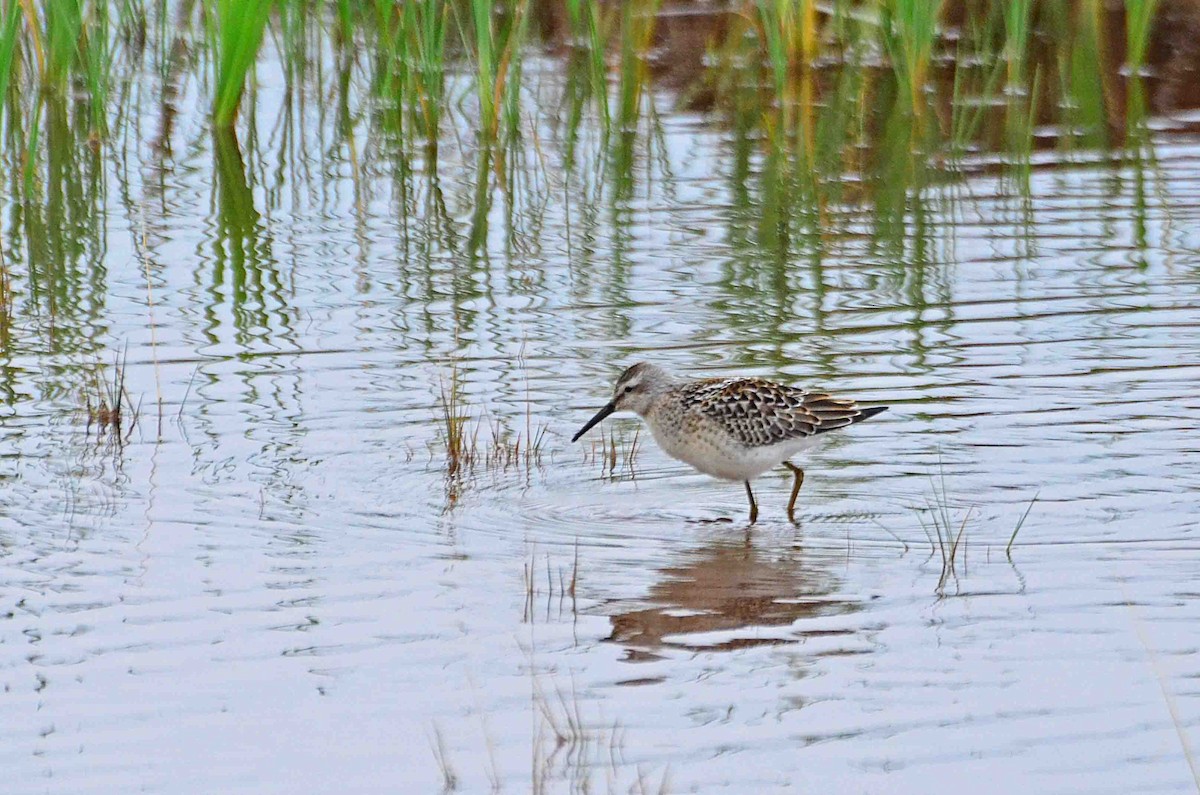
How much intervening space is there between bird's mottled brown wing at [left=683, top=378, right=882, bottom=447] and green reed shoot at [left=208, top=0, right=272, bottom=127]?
6355mm

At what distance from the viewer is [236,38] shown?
13.9 m

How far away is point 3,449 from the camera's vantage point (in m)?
8.70

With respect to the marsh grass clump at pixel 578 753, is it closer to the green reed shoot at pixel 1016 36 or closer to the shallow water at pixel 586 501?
the shallow water at pixel 586 501

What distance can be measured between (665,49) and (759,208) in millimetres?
5591

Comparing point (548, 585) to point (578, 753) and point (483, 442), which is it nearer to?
point (578, 753)

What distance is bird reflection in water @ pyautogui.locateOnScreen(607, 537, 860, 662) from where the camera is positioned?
6.58 m

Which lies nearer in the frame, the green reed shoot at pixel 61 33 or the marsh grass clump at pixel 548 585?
the marsh grass clump at pixel 548 585

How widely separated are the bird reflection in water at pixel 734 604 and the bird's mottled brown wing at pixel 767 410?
649 mm

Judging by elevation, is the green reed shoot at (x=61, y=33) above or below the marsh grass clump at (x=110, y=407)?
above

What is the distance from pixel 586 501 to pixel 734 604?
1.48 metres

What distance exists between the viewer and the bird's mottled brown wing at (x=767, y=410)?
27.3 ft

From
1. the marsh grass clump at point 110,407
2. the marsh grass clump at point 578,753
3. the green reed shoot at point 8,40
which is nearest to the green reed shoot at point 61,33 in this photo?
the green reed shoot at point 8,40

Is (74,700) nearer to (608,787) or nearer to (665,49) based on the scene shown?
(608,787)

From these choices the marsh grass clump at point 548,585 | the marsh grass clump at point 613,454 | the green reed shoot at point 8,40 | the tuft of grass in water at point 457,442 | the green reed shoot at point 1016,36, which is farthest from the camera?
the green reed shoot at point 1016,36
